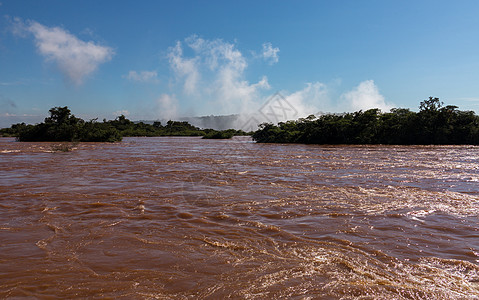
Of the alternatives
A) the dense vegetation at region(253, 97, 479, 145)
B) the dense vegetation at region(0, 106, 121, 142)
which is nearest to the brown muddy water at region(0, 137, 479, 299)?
the dense vegetation at region(253, 97, 479, 145)

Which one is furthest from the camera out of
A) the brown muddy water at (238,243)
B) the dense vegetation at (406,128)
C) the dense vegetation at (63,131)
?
the dense vegetation at (63,131)

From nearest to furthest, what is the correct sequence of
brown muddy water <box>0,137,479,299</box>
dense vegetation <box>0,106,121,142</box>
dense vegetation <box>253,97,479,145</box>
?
1. brown muddy water <box>0,137,479,299</box>
2. dense vegetation <box>253,97,479,145</box>
3. dense vegetation <box>0,106,121,142</box>

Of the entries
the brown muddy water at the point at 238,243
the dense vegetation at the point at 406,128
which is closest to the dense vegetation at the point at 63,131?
the dense vegetation at the point at 406,128

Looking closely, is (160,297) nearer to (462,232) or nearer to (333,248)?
(333,248)

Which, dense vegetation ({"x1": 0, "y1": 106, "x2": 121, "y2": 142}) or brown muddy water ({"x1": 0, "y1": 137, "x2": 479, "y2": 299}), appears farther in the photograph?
dense vegetation ({"x1": 0, "y1": 106, "x2": 121, "y2": 142})

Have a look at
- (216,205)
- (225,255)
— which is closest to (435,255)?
(225,255)

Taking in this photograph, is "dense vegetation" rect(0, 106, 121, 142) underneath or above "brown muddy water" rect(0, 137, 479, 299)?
above

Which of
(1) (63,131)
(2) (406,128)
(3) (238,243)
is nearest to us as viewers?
(3) (238,243)

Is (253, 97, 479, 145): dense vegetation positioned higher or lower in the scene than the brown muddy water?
higher

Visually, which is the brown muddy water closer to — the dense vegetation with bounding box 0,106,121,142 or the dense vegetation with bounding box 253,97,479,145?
the dense vegetation with bounding box 253,97,479,145

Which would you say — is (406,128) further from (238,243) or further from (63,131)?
(63,131)

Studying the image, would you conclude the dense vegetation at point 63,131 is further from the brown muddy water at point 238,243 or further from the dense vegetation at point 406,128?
the brown muddy water at point 238,243

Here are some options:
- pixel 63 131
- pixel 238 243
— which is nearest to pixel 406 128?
pixel 238 243

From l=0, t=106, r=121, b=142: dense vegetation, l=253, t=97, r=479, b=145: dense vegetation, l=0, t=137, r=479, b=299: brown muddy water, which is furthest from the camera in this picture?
l=0, t=106, r=121, b=142: dense vegetation
